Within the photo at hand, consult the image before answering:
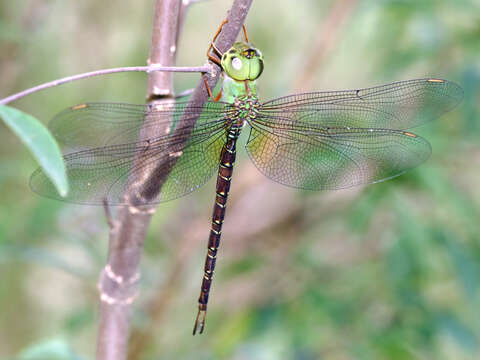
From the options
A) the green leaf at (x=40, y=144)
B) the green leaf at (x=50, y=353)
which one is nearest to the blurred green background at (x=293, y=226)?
the green leaf at (x=50, y=353)

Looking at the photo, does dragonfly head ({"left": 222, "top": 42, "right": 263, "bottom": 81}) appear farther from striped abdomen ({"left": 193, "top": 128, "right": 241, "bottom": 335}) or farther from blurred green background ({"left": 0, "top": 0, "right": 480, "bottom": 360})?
blurred green background ({"left": 0, "top": 0, "right": 480, "bottom": 360})

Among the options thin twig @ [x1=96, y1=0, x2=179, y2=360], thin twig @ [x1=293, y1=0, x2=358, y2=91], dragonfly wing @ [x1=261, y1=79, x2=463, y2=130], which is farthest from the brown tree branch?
thin twig @ [x1=293, y1=0, x2=358, y2=91]

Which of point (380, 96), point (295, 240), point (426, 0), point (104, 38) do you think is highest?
point (104, 38)

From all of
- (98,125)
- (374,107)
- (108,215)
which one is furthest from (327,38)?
(108,215)

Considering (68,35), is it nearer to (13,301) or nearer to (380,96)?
(13,301)

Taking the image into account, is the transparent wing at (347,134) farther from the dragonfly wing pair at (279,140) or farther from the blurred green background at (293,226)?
the blurred green background at (293,226)

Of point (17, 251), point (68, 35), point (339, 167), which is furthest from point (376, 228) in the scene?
point (68, 35)

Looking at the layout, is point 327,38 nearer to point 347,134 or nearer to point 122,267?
point 347,134
